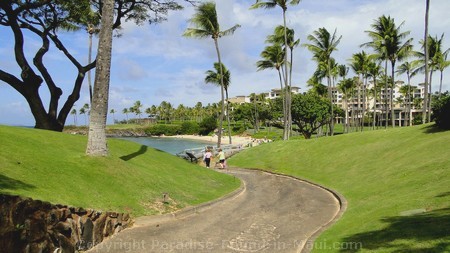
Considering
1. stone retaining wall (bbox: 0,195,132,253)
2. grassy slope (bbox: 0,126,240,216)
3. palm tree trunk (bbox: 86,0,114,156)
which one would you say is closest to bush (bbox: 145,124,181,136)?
grassy slope (bbox: 0,126,240,216)

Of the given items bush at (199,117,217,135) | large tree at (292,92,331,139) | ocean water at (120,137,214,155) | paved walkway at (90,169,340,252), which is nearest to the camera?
paved walkway at (90,169,340,252)

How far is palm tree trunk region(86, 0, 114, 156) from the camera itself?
48.4 feet

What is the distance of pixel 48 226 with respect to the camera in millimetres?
7969

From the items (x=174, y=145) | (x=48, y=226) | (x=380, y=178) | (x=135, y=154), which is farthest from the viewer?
(x=174, y=145)

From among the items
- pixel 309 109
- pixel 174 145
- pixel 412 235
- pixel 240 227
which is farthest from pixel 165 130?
pixel 412 235

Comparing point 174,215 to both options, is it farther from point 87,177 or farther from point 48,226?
point 48,226

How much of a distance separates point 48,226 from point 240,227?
6171 mm

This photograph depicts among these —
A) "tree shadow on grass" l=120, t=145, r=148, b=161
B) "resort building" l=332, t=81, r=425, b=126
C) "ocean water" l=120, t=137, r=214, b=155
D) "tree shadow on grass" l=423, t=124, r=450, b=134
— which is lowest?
"ocean water" l=120, t=137, r=214, b=155

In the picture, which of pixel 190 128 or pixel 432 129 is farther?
pixel 190 128

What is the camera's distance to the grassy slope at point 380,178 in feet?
27.7

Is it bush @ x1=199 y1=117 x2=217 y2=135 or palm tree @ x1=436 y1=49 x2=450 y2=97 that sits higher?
palm tree @ x1=436 y1=49 x2=450 y2=97

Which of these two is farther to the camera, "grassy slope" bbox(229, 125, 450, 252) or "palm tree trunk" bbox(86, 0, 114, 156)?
"palm tree trunk" bbox(86, 0, 114, 156)

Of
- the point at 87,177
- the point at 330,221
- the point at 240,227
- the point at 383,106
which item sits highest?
the point at 383,106

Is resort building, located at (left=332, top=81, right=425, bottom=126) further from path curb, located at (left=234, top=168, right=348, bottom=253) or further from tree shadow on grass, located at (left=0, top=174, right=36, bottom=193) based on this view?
tree shadow on grass, located at (left=0, top=174, right=36, bottom=193)
